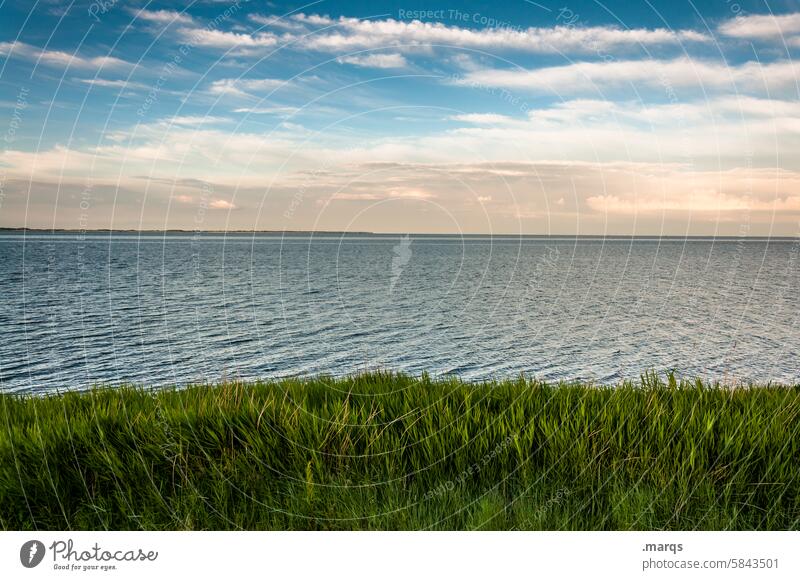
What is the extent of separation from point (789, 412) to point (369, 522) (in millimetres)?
4767

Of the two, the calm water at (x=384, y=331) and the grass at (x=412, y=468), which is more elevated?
the grass at (x=412, y=468)

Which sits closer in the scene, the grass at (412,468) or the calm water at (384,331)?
the grass at (412,468)

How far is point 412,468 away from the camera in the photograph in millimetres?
5328

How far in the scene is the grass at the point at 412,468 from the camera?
4.59m

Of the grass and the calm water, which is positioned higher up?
the grass

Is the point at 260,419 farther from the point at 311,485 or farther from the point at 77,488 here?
the point at 77,488

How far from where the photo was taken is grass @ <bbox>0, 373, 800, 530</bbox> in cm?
459

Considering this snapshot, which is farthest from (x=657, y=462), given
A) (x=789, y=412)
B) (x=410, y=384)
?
(x=410, y=384)

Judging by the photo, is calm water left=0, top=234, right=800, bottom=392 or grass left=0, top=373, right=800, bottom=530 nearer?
grass left=0, top=373, right=800, bottom=530

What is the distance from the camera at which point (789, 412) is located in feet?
20.7

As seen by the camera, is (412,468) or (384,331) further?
(384,331)

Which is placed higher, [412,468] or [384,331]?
[412,468]

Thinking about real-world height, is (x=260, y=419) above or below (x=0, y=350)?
above
